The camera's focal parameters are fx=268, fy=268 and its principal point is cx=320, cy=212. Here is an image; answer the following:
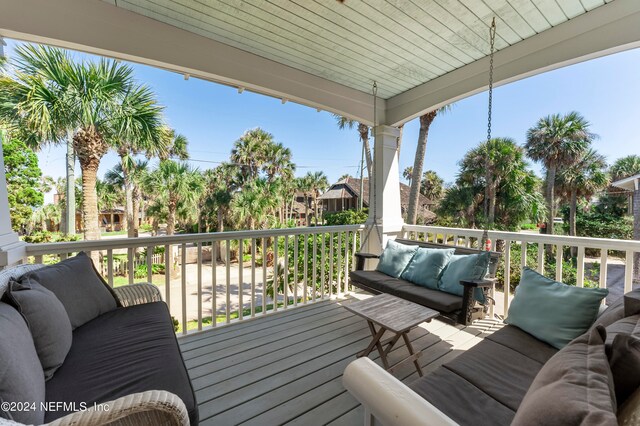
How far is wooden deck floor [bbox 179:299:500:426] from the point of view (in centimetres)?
160

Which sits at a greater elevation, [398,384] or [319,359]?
[398,384]

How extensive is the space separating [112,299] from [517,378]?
251cm

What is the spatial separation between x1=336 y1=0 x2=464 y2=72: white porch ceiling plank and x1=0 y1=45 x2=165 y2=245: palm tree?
6.50 metres

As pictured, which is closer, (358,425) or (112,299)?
(358,425)

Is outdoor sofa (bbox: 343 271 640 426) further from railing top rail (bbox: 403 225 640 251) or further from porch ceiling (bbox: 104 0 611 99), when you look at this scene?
porch ceiling (bbox: 104 0 611 99)

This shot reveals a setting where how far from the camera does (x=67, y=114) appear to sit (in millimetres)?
6207

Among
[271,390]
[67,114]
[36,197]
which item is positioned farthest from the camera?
[36,197]

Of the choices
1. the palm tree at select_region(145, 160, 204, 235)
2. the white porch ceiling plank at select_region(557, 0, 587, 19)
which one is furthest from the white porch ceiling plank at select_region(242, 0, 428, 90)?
the palm tree at select_region(145, 160, 204, 235)

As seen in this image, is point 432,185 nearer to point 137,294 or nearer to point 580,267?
point 580,267

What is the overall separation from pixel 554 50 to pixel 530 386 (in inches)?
116

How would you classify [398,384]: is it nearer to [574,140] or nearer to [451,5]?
[451,5]

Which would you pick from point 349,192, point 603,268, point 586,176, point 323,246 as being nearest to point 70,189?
point 323,246

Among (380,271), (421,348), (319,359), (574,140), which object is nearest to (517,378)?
(421,348)

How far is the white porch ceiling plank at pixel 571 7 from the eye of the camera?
2.12m
